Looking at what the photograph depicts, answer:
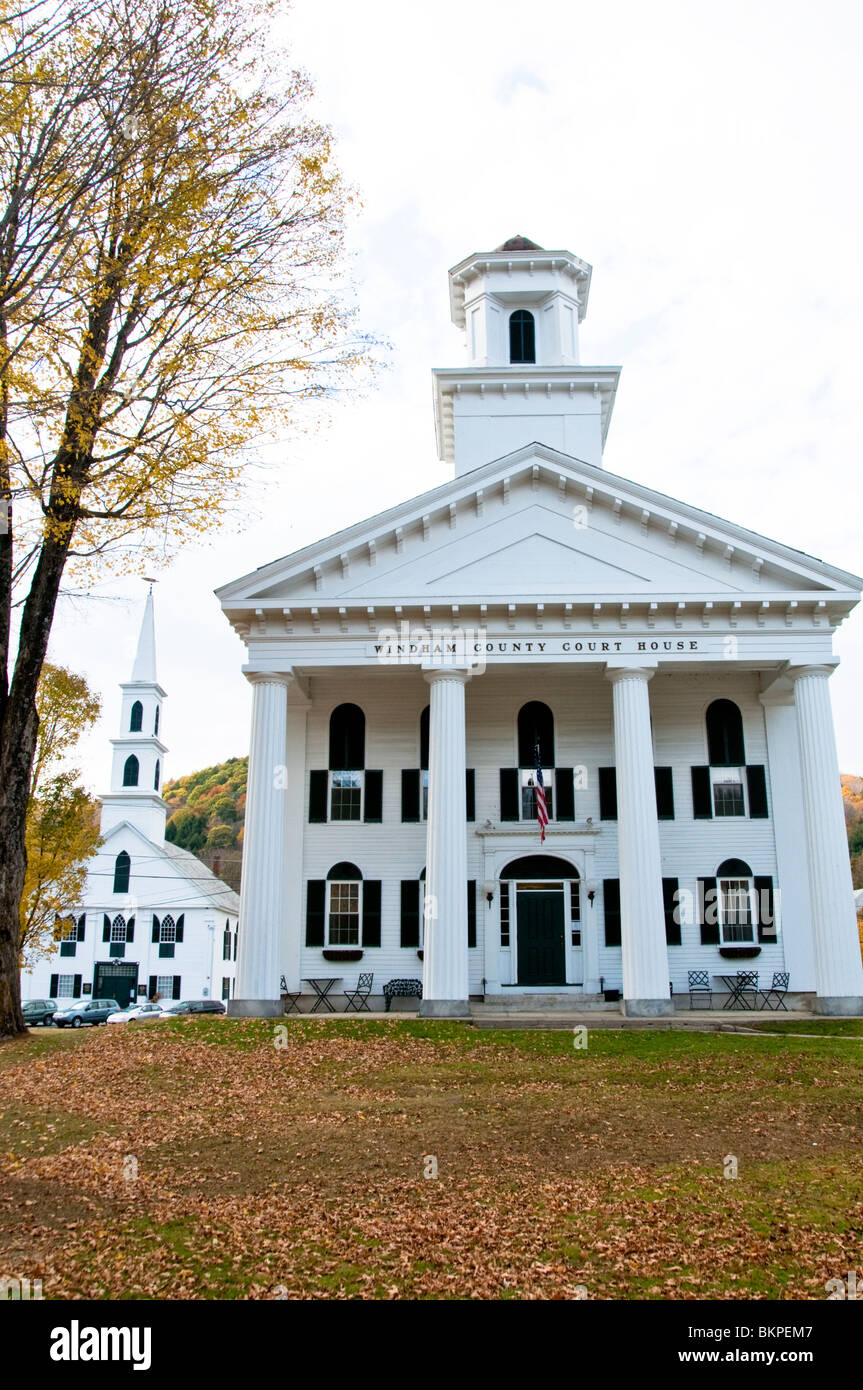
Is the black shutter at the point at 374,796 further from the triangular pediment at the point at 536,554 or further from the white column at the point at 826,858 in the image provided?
the white column at the point at 826,858

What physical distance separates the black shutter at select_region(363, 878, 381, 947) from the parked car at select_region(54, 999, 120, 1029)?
23.3 metres

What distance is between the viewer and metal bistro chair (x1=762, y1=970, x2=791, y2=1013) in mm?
25047

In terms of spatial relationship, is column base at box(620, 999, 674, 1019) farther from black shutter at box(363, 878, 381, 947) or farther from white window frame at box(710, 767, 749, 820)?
black shutter at box(363, 878, 381, 947)

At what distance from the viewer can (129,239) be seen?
13.9 meters

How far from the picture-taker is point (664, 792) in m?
26.5

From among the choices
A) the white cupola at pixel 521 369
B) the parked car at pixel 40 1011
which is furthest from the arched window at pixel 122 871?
the white cupola at pixel 521 369

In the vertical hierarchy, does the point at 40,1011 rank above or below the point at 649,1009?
below

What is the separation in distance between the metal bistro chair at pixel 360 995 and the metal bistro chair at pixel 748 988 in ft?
28.6

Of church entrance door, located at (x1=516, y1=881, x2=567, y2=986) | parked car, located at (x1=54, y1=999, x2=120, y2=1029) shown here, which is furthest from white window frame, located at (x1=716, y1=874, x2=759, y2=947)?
parked car, located at (x1=54, y1=999, x2=120, y2=1029)

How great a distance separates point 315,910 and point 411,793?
12.2 ft

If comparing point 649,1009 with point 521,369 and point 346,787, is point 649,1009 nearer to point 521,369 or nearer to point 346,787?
point 346,787

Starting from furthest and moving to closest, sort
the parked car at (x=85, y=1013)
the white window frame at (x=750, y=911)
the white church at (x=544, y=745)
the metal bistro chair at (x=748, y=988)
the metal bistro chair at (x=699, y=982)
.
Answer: the parked car at (x=85, y=1013) → the white window frame at (x=750, y=911) → the metal bistro chair at (x=699, y=982) → the metal bistro chair at (x=748, y=988) → the white church at (x=544, y=745)

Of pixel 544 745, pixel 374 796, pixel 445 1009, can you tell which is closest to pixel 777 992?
pixel 544 745

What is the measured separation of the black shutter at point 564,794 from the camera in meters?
26.5
